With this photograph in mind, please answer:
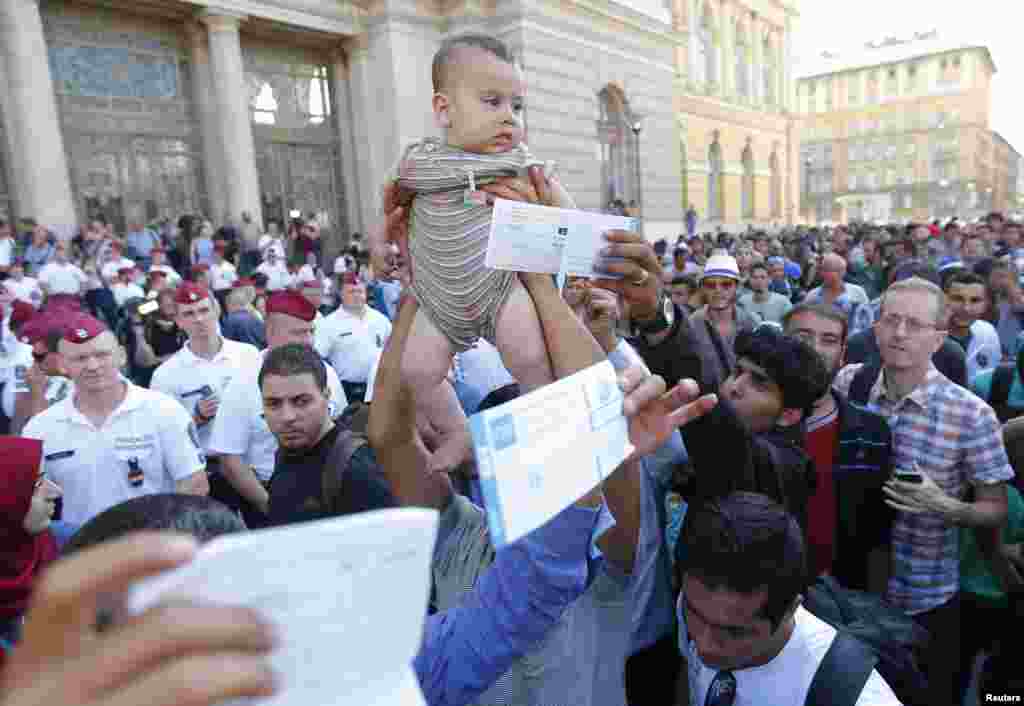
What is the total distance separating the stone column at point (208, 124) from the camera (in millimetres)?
13656

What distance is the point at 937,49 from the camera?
2501 inches

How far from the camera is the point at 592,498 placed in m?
1.14

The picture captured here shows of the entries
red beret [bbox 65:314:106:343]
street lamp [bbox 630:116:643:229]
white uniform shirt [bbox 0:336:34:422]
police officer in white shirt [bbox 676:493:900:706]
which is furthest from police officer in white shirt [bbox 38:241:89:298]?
street lamp [bbox 630:116:643:229]

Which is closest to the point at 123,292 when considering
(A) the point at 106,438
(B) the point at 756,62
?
(A) the point at 106,438

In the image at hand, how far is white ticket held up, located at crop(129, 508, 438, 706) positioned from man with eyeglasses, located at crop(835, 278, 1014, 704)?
2.24 m

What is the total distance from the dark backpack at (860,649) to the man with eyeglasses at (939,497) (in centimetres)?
27

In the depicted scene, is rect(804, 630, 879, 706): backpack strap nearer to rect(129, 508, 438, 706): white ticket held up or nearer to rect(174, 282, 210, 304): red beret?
rect(129, 508, 438, 706): white ticket held up

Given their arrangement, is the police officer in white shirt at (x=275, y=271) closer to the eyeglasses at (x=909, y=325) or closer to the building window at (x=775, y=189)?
the eyeglasses at (x=909, y=325)

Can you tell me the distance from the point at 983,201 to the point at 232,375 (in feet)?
265

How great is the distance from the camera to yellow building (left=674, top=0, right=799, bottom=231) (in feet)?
95.3

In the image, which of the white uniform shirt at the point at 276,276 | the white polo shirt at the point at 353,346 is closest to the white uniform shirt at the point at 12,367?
the white polo shirt at the point at 353,346

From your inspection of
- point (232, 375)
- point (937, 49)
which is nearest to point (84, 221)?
point (232, 375)

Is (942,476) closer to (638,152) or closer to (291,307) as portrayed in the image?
(291,307)

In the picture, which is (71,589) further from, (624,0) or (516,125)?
(624,0)
